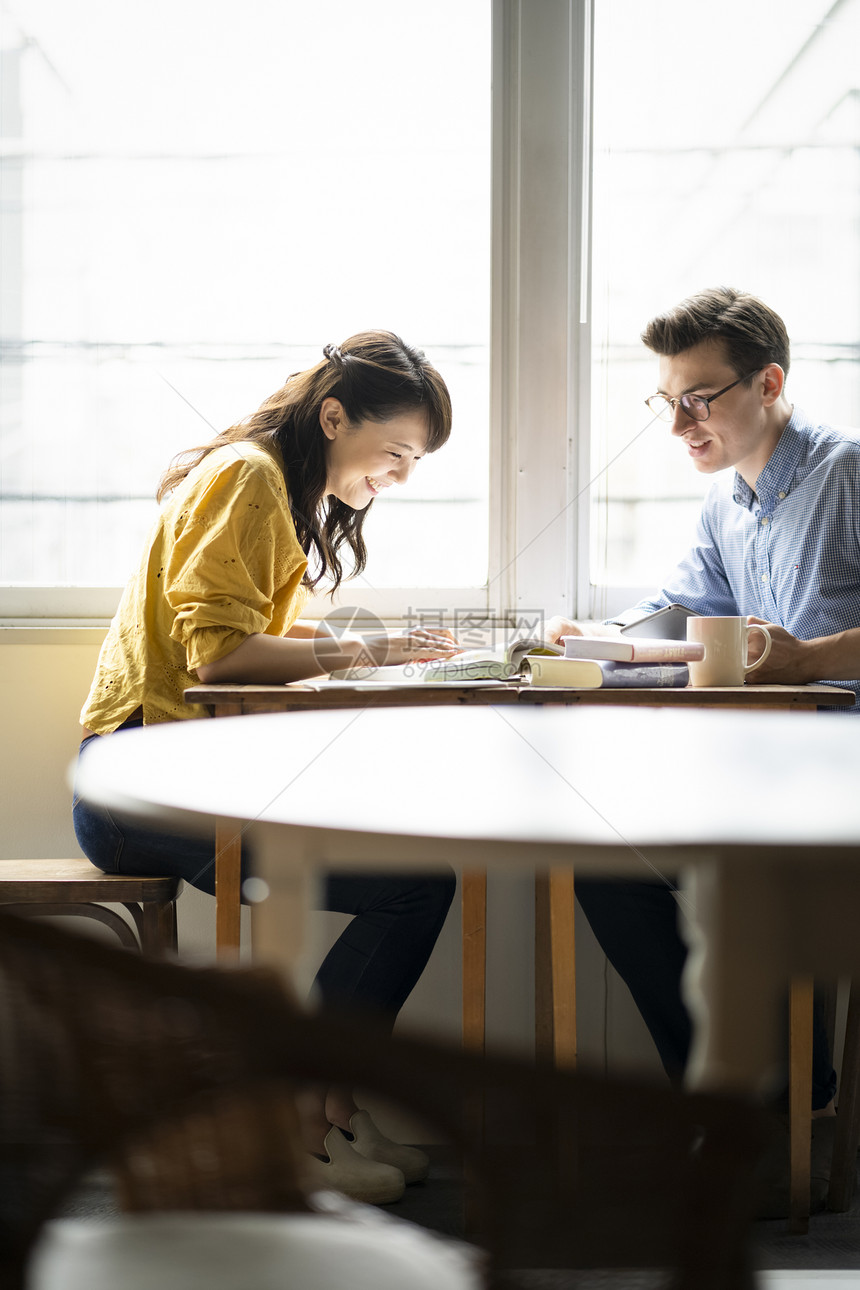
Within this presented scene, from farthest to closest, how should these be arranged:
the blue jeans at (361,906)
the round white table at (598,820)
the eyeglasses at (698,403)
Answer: the eyeglasses at (698,403), the blue jeans at (361,906), the round white table at (598,820)

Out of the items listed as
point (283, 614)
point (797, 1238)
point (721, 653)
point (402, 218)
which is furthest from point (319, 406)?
point (797, 1238)

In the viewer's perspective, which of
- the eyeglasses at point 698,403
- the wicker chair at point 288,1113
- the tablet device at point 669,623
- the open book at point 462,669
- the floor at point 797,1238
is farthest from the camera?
the eyeglasses at point 698,403

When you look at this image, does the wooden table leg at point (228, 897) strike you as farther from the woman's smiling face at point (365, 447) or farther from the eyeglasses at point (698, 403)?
the eyeglasses at point (698, 403)

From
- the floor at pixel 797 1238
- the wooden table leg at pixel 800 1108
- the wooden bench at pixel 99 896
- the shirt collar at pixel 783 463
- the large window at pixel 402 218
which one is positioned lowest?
the floor at pixel 797 1238

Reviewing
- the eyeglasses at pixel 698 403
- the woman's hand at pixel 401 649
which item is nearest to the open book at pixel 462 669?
the woman's hand at pixel 401 649

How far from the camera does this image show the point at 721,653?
143cm

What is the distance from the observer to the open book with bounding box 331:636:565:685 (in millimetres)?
1466

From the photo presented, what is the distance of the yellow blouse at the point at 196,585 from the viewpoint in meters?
1.40

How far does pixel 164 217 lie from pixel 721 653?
1.49 meters

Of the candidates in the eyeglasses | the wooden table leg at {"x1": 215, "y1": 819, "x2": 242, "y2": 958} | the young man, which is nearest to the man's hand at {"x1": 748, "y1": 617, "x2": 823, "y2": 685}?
the young man

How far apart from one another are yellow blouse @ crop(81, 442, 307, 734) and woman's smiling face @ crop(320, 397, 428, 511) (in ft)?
0.57

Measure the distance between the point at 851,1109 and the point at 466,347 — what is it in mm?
1614

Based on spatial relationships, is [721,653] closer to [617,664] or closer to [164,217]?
[617,664]

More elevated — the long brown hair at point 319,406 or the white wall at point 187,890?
the long brown hair at point 319,406
